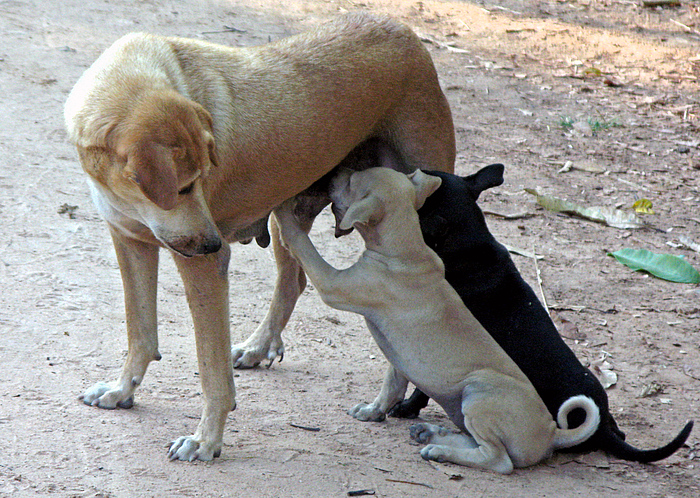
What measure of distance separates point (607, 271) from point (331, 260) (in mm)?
2404

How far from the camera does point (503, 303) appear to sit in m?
4.27

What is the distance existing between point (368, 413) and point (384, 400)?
0.12 m

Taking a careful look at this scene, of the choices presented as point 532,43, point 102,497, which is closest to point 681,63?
point 532,43

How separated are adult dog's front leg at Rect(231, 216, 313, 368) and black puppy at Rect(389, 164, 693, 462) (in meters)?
1.04

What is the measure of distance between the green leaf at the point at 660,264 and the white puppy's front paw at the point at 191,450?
173 inches

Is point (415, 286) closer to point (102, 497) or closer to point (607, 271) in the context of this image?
point (102, 497)

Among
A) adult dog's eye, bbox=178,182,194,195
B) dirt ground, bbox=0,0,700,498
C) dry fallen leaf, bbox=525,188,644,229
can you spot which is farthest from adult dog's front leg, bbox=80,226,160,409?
dry fallen leaf, bbox=525,188,644,229

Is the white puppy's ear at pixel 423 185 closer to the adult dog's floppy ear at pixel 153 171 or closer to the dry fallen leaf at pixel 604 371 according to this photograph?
the adult dog's floppy ear at pixel 153 171

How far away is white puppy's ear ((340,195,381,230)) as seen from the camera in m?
3.89

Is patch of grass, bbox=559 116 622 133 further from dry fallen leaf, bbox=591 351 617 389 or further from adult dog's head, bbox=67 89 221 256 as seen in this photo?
adult dog's head, bbox=67 89 221 256

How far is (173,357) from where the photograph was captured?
15.6 ft

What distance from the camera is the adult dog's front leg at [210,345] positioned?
12.1ft

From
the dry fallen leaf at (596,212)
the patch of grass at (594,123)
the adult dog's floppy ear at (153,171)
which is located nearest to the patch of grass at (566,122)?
the patch of grass at (594,123)

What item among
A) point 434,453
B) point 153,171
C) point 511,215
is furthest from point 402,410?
point 511,215
